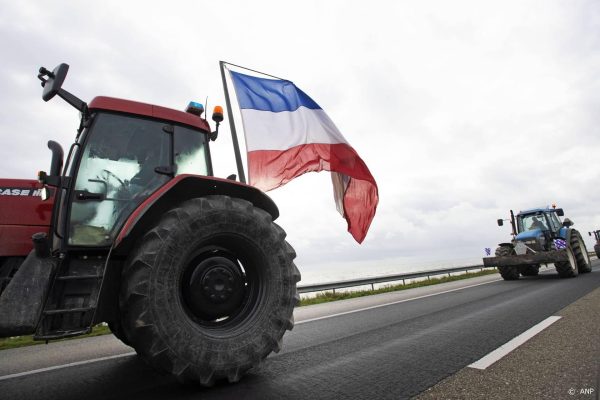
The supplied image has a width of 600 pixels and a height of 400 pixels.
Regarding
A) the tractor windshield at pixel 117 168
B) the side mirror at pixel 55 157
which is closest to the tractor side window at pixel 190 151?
the tractor windshield at pixel 117 168

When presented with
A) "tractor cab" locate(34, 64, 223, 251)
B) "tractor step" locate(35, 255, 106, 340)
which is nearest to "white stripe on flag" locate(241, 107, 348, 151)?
"tractor cab" locate(34, 64, 223, 251)

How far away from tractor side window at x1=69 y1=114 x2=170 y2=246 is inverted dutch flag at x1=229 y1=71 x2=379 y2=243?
202cm

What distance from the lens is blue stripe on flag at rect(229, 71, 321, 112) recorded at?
5.47 metres

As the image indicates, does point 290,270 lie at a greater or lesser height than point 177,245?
lesser

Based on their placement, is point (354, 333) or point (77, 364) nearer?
point (77, 364)

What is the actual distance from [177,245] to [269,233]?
0.70 meters

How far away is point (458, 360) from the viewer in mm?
2863

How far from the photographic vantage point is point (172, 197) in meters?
2.78

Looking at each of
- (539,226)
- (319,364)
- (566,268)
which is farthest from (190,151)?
(539,226)

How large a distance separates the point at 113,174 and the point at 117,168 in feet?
0.20

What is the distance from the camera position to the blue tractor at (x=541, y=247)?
1190 centimetres

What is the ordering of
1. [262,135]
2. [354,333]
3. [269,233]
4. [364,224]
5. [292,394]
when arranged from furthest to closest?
[364,224], [262,135], [354,333], [269,233], [292,394]

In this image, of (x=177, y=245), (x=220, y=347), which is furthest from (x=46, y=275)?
(x=220, y=347)

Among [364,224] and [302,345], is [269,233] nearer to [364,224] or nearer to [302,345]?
[302,345]
